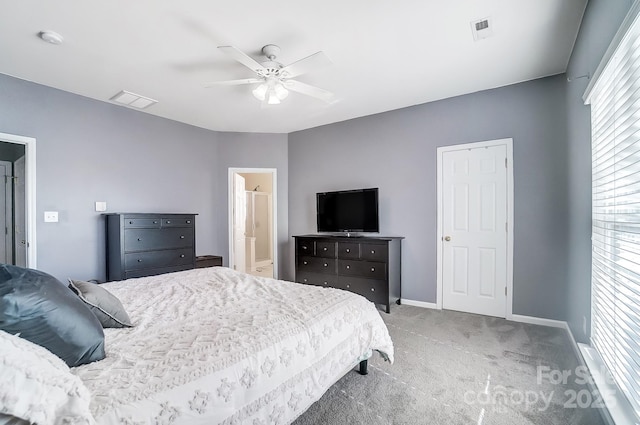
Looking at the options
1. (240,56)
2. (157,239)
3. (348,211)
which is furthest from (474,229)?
(157,239)

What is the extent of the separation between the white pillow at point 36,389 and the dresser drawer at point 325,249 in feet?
11.1

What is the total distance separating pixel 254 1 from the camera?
2033 millimetres

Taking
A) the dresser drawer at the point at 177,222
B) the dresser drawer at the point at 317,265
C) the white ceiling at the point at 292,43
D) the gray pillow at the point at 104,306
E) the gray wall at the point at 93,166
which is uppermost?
the white ceiling at the point at 292,43

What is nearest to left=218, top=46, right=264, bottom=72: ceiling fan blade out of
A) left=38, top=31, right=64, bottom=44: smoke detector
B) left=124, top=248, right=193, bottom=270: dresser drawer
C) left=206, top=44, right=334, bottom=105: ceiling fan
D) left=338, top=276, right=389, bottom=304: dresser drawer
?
left=206, top=44, right=334, bottom=105: ceiling fan

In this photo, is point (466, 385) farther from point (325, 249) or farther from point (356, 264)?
point (325, 249)

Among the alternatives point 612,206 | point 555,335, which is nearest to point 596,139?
point 612,206

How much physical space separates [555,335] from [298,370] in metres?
2.76

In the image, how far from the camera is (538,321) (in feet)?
10.4

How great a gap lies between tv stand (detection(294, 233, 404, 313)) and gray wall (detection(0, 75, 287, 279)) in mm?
1782

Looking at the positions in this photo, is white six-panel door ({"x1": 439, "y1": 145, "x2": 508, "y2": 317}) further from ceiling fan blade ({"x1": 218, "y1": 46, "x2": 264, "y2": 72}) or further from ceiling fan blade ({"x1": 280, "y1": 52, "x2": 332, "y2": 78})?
ceiling fan blade ({"x1": 218, "y1": 46, "x2": 264, "y2": 72})

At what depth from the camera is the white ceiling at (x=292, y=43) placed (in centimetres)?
211

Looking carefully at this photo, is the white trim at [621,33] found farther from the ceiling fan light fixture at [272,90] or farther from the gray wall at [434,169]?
the ceiling fan light fixture at [272,90]

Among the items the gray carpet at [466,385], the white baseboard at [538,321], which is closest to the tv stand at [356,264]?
the gray carpet at [466,385]

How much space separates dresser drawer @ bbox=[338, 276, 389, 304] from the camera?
369cm
